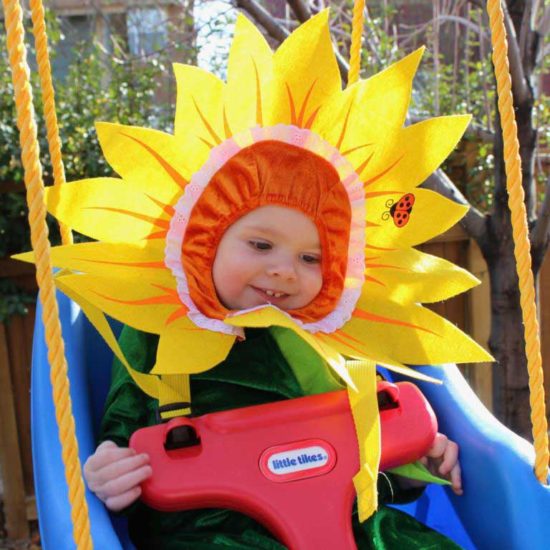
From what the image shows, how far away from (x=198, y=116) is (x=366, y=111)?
0.27m

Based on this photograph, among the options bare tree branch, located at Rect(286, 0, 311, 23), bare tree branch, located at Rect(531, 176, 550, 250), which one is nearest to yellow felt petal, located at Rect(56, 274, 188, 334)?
bare tree branch, located at Rect(286, 0, 311, 23)

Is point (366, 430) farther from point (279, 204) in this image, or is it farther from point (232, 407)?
point (279, 204)

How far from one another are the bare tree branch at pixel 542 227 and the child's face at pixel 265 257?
0.86m

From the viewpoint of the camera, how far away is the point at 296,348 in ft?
3.51

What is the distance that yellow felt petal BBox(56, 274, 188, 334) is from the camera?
101cm

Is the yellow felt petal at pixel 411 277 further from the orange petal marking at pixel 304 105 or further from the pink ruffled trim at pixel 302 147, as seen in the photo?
the orange petal marking at pixel 304 105

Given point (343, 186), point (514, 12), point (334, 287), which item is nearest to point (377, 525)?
point (334, 287)

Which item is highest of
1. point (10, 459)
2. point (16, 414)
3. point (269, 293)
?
point (269, 293)

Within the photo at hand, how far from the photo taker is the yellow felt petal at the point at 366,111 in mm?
1122

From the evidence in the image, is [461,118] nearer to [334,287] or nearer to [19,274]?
[334,287]

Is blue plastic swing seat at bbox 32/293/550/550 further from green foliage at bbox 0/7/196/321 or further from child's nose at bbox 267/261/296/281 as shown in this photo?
green foliage at bbox 0/7/196/321

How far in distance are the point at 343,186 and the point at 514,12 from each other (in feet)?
3.32

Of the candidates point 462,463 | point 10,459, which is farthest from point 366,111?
point 10,459

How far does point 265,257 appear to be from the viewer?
103cm
